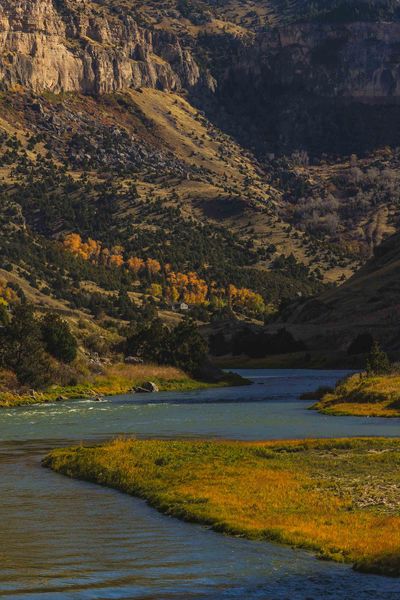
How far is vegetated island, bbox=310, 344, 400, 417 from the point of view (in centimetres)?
9256

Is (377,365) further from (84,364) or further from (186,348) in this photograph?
(186,348)

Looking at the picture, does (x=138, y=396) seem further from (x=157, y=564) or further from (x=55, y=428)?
(x=157, y=564)

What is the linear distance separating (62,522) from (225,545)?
279 inches

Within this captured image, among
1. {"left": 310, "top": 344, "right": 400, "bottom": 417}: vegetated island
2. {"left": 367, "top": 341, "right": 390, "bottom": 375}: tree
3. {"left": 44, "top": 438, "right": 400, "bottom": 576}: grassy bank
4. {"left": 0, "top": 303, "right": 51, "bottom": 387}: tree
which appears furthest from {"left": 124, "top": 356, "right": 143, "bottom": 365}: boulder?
{"left": 44, "top": 438, "right": 400, "bottom": 576}: grassy bank

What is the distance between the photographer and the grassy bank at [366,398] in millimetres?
92250

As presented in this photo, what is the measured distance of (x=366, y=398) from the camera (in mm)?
100000

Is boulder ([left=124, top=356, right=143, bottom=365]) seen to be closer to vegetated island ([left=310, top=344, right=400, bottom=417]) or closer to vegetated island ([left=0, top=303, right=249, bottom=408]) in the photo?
vegetated island ([left=0, top=303, right=249, bottom=408])

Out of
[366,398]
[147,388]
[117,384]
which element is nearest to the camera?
[366,398]

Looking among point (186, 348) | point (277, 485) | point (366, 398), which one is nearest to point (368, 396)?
point (366, 398)

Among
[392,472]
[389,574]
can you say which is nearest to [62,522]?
[389,574]

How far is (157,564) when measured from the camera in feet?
103

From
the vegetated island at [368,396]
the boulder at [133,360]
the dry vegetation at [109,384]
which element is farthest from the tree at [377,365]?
the boulder at [133,360]

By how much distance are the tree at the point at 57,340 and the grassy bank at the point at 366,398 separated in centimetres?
3637

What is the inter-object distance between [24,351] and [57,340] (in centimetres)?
1172
